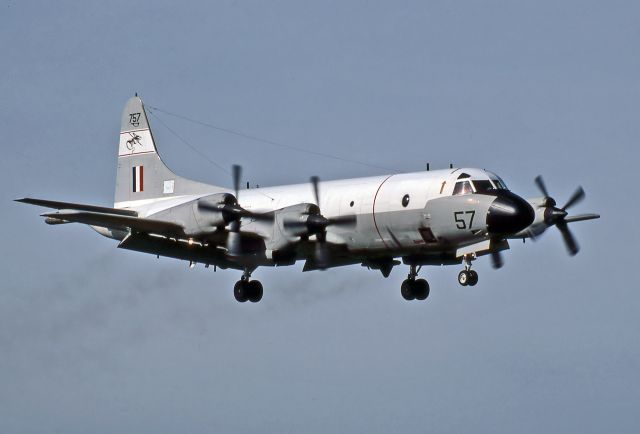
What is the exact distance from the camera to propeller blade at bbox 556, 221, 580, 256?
143ft

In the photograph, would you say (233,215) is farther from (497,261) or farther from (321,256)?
(497,261)

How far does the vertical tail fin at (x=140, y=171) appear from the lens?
4762 cm

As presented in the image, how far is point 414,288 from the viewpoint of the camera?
43688 mm

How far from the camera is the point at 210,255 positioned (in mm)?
44156

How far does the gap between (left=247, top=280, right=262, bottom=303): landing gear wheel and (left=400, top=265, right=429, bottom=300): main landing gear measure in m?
5.12

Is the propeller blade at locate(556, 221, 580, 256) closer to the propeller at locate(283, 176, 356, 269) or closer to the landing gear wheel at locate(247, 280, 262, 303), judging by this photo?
the propeller at locate(283, 176, 356, 269)

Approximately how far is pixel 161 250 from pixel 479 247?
36.0 ft

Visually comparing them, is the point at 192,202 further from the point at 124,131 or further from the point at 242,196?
the point at 124,131

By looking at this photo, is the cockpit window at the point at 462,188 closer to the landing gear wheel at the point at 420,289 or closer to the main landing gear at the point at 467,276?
the main landing gear at the point at 467,276

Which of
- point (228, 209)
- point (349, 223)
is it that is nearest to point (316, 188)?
point (349, 223)

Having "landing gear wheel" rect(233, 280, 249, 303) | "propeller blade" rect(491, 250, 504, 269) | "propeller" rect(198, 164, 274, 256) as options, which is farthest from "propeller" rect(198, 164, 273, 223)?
"propeller blade" rect(491, 250, 504, 269)

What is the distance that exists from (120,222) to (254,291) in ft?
19.0

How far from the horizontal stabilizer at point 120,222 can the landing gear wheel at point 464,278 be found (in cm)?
921

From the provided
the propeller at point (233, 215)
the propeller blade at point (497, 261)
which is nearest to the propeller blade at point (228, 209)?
the propeller at point (233, 215)
